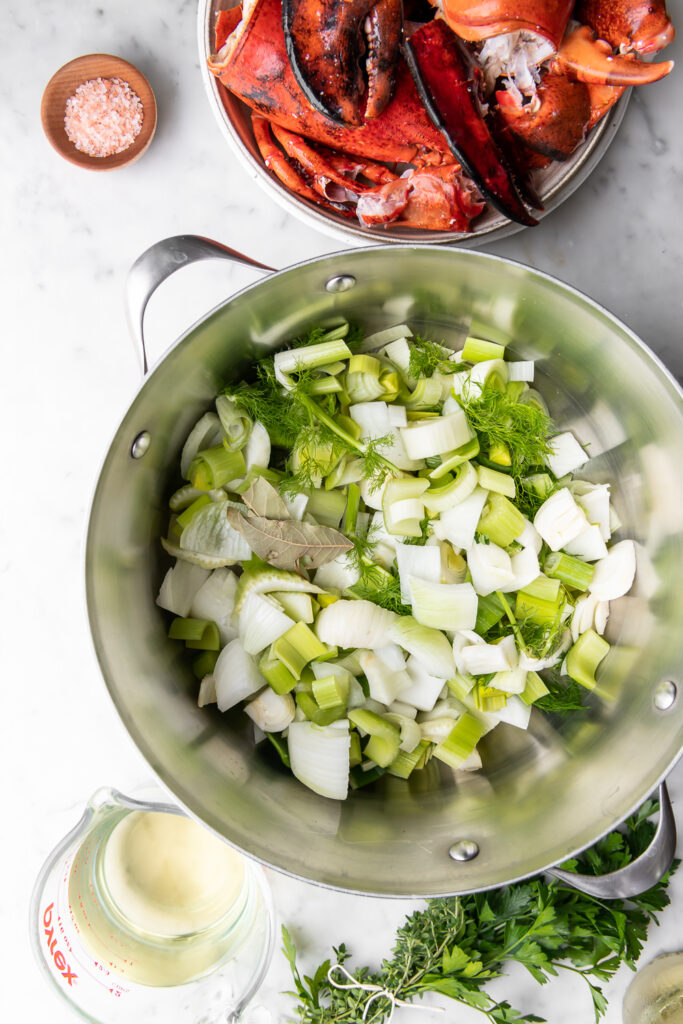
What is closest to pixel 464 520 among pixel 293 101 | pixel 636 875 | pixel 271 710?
pixel 271 710

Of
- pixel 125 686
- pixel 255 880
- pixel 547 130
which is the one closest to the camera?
pixel 125 686

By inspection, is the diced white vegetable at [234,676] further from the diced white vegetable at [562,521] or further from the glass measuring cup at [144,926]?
the diced white vegetable at [562,521]

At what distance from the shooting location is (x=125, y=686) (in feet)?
3.24

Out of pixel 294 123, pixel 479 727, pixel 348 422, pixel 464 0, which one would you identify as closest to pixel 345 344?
pixel 348 422

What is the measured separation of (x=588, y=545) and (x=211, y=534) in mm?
571

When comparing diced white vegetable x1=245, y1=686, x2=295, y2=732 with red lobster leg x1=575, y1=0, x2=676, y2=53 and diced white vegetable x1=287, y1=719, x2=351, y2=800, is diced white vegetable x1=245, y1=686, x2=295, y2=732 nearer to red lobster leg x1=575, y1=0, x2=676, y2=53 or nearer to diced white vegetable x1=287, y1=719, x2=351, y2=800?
diced white vegetable x1=287, y1=719, x2=351, y2=800

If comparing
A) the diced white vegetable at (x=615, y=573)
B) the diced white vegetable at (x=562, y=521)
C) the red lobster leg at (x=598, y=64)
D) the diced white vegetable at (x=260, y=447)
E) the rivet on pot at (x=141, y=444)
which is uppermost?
the red lobster leg at (x=598, y=64)

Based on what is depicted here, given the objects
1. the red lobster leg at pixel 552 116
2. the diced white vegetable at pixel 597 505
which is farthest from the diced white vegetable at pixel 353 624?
the red lobster leg at pixel 552 116

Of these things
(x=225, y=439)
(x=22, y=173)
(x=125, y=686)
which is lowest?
(x=125, y=686)

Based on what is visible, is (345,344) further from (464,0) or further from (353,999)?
(353,999)

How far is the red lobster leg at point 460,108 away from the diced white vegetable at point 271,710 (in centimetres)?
76

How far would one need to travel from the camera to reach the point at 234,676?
1.11 meters

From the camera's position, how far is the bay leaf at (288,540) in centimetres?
105

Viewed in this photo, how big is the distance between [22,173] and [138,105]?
0.23 meters
